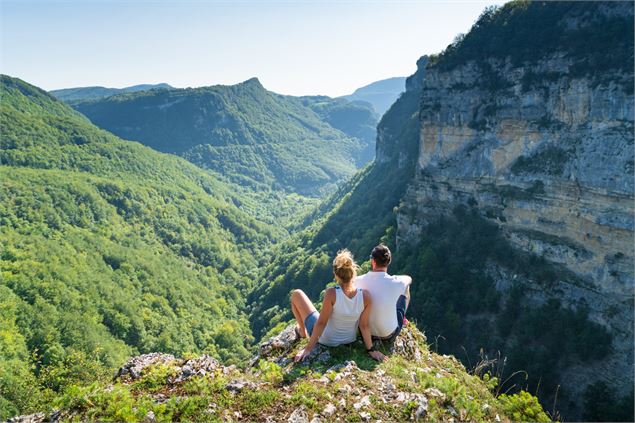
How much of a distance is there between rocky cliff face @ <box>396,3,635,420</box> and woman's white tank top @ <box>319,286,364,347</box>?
30.2m

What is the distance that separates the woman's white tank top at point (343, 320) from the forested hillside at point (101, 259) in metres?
15.4

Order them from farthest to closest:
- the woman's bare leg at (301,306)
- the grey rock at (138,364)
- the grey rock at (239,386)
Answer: the woman's bare leg at (301,306) → the grey rock at (138,364) → the grey rock at (239,386)

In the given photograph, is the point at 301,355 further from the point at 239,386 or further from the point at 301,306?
the point at 239,386

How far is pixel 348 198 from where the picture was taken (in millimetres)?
97438

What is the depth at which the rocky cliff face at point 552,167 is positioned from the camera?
3061cm

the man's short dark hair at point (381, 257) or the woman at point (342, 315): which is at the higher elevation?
the man's short dark hair at point (381, 257)

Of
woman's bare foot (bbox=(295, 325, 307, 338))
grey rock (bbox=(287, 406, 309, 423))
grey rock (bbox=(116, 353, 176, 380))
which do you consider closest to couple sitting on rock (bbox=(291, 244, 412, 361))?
woman's bare foot (bbox=(295, 325, 307, 338))

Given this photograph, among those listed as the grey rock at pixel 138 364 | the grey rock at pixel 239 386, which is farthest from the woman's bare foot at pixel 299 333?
the grey rock at pixel 138 364

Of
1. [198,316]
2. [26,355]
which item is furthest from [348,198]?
[26,355]

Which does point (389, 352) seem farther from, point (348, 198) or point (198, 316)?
point (348, 198)

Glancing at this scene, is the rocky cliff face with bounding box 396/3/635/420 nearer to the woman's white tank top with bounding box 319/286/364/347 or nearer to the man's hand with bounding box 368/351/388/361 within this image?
the man's hand with bounding box 368/351/388/361

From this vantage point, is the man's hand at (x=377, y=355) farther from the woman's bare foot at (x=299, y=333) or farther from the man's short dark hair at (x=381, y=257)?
the man's short dark hair at (x=381, y=257)

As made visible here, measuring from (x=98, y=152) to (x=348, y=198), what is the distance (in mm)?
74893

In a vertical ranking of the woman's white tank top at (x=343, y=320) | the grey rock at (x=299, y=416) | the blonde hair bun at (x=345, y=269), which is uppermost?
the blonde hair bun at (x=345, y=269)
